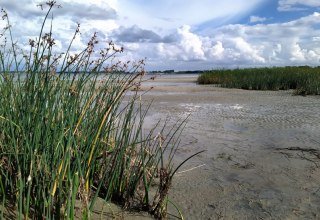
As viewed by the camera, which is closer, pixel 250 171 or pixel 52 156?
pixel 52 156

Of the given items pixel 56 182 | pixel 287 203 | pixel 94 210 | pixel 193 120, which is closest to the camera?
pixel 56 182

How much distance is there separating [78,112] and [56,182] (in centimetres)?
94

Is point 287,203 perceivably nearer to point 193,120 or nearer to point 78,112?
point 78,112

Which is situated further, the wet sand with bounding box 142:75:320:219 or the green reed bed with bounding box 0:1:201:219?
the wet sand with bounding box 142:75:320:219

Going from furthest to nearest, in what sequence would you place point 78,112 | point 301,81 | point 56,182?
1. point 301,81
2. point 78,112
3. point 56,182

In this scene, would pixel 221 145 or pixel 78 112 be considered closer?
pixel 78 112

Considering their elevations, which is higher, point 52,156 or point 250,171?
point 52,156

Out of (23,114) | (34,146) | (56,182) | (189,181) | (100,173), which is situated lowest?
(189,181)

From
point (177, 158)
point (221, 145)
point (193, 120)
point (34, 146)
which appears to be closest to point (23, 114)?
point (34, 146)

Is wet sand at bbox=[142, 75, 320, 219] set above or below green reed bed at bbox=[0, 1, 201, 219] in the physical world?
below

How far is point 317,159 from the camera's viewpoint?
5.07m

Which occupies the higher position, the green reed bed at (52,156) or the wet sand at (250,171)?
the green reed bed at (52,156)

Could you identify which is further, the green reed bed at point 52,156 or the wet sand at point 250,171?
the wet sand at point 250,171

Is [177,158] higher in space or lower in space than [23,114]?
lower
